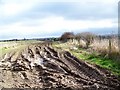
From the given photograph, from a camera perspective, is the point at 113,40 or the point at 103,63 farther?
the point at 113,40

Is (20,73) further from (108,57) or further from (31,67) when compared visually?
(108,57)

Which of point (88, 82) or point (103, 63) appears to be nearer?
point (88, 82)

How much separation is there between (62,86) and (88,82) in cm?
116

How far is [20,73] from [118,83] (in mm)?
4764

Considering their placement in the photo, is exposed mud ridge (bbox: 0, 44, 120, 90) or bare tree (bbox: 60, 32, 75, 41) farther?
bare tree (bbox: 60, 32, 75, 41)

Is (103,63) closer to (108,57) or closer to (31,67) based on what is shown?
(108,57)

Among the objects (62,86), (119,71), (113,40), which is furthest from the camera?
(113,40)

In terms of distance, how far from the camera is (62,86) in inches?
484

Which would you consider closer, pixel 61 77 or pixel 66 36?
pixel 61 77

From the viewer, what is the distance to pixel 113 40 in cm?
2314

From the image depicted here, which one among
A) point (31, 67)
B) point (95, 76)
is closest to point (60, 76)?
point (95, 76)

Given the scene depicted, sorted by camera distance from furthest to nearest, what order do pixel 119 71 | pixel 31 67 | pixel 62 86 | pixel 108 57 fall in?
pixel 108 57, pixel 31 67, pixel 119 71, pixel 62 86

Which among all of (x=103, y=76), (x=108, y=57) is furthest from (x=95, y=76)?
(x=108, y=57)

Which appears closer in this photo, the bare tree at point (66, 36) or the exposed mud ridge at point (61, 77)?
the exposed mud ridge at point (61, 77)
